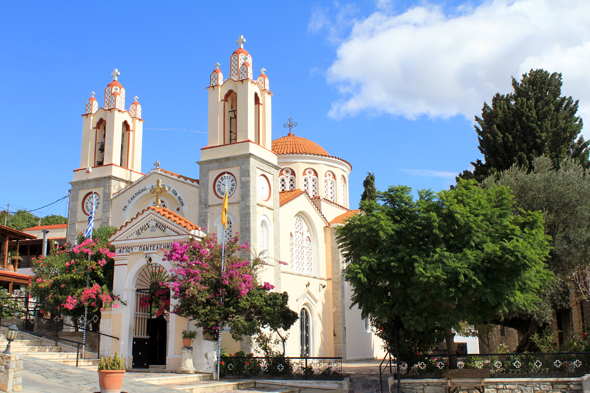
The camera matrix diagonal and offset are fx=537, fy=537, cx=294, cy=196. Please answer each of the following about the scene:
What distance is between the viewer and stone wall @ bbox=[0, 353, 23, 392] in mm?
10741

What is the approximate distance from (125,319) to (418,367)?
32.5 ft

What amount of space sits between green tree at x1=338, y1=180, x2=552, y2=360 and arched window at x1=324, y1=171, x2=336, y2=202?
48.8 feet

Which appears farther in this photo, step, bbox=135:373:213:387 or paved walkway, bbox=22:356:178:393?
step, bbox=135:373:213:387

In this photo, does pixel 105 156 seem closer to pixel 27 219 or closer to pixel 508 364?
pixel 508 364

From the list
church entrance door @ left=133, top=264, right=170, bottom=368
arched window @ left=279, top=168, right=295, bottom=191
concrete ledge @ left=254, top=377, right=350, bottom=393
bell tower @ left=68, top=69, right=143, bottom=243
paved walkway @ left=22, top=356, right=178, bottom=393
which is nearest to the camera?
paved walkway @ left=22, top=356, right=178, bottom=393

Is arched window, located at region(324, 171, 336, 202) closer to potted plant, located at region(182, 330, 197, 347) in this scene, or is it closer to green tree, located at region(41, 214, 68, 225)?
potted plant, located at region(182, 330, 197, 347)

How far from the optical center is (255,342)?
2012 centimetres

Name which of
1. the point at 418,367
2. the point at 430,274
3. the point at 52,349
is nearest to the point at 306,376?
the point at 418,367

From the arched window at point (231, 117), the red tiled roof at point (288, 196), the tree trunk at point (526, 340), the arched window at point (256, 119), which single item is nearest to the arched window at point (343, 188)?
the red tiled roof at point (288, 196)

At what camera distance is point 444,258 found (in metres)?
14.3

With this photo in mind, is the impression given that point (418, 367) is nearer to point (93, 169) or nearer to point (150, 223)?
point (150, 223)

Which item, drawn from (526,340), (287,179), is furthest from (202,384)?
(287,179)

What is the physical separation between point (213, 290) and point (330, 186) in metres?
16.1

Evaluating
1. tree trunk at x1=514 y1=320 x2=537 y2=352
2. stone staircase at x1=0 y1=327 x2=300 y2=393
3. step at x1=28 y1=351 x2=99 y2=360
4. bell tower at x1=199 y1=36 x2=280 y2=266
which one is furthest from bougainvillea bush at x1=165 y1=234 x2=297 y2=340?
tree trunk at x1=514 y1=320 x2=537 y2=352
